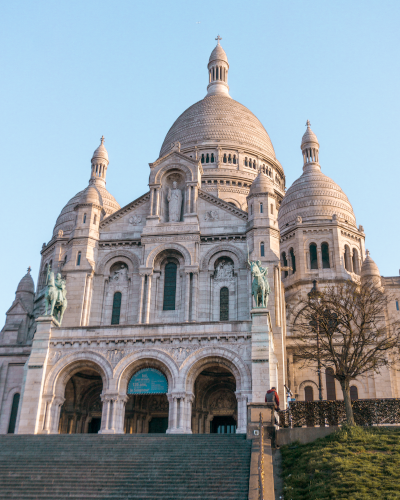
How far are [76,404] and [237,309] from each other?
1150 cm

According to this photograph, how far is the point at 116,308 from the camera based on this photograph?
4022 cm

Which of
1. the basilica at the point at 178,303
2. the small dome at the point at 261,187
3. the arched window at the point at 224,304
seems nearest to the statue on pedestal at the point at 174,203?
the basilica at the point at 178,303

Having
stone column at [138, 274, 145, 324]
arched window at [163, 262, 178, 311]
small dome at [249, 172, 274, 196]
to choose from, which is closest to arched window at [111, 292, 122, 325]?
stone column at [138, 274, 145, 324]

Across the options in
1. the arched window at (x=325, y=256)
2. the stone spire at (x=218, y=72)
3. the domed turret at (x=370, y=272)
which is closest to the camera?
the domed turret at (x=370, y=272)

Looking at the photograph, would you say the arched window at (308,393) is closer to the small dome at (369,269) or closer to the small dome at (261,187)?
the small dome at (369,269)

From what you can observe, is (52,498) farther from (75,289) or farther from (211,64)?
(211,64)

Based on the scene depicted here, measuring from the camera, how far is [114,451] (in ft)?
76.4

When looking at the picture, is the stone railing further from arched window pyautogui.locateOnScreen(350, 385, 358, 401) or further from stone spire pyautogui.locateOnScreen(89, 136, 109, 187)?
stone spire pyautogui.locateOnScreen(89, 136, 109, 187)

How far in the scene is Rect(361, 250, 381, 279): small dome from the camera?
4890 cm

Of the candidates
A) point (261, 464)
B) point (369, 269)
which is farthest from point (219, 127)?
point (261, 464)

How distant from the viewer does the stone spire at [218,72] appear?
240 feet

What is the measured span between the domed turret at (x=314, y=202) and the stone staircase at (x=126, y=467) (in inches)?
1302

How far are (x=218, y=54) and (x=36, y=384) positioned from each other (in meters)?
55.7

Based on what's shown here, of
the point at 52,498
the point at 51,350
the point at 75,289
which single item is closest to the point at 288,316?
the point at 75,289
